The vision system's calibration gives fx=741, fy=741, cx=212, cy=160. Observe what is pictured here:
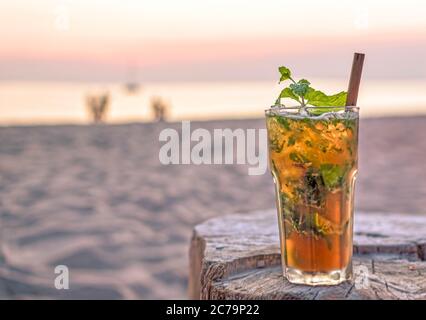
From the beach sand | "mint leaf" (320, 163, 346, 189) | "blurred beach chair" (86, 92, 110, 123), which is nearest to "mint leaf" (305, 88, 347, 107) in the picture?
"mint leaf" (320, 163, 346, 189)

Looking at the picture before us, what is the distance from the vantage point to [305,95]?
1865mm

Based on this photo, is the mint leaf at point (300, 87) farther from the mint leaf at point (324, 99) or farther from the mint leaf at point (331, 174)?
the mint leaf at point (331, 174)

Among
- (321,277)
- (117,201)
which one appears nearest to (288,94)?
(321,277)

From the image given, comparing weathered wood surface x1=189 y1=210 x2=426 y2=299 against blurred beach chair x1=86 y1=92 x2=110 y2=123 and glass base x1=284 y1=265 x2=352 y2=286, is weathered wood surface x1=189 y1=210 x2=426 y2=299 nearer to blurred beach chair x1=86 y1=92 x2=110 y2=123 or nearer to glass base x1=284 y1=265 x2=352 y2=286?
glass base x1=284 y1=265 x2=352 y2=286

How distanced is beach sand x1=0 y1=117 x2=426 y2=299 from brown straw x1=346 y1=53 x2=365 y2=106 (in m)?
2.88

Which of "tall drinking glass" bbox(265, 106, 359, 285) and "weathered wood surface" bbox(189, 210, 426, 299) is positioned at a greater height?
"tall drinking glass" bbox(265, 106, 359, 285)

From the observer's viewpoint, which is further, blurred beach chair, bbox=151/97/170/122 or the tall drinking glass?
blurred beach chair, bbox=151/97/170/122

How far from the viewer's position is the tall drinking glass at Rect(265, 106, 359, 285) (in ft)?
5.97

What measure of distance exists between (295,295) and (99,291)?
9.27 ft

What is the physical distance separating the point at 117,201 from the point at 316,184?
5.05 metres

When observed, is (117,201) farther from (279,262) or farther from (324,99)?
(324,99)

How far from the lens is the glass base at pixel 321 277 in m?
1.89

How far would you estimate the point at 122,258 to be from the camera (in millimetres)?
5125
